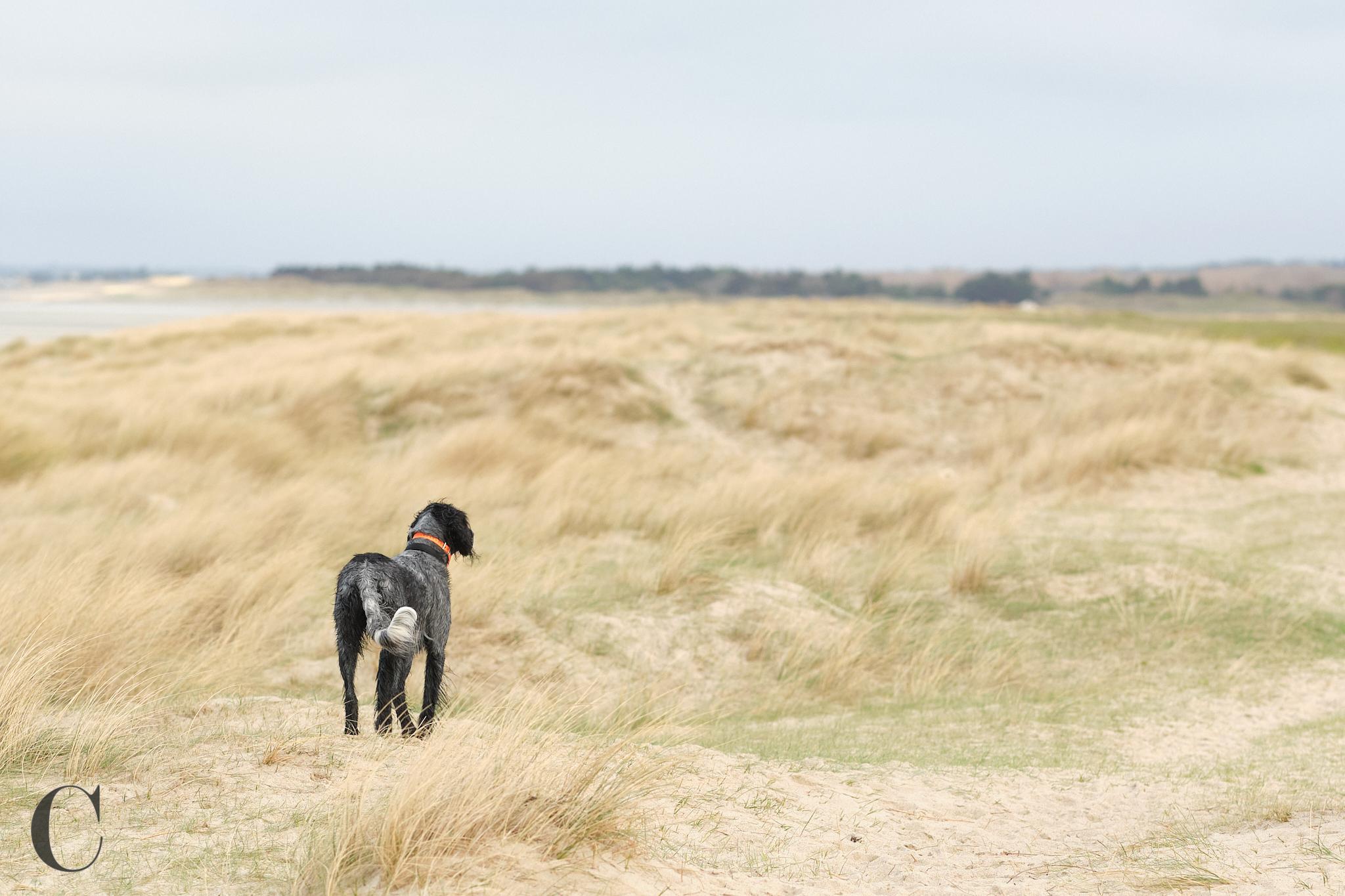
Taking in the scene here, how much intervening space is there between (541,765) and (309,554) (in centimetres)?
467

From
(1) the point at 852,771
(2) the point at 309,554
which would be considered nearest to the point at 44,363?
(2) the point at 309,554

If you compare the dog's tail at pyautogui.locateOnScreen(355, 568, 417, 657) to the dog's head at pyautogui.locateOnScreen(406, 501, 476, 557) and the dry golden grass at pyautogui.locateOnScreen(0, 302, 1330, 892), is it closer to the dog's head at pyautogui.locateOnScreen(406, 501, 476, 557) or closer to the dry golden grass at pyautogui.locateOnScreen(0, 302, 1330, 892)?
the dry golden grass at pyautogui.locateOnScreen(0, 302, 1330, 892)

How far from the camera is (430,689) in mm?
3660

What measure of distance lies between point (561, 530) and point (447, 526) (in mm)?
4883

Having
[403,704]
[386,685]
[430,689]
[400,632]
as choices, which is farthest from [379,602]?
[403,704]

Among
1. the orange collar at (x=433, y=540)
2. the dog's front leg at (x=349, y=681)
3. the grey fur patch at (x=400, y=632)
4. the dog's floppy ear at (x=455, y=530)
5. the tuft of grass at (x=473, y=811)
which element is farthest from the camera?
the dog's floppy ear at (x=455, y=530)

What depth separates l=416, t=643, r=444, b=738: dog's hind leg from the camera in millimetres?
3633

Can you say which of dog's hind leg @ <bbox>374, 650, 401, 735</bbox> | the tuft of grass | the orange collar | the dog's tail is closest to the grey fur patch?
the dog's tail

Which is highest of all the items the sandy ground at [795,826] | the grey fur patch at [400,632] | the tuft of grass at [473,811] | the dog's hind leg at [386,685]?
the grey fur patch at [400,632]

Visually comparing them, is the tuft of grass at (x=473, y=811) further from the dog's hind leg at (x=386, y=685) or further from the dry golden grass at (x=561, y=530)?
the dog's hind leg at (x=386, y=685)

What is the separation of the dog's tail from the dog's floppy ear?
2.02 feet

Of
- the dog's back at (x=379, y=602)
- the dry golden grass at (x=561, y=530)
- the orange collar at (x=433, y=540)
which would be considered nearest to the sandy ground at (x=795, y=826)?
the dry golden grass at (x=561, y=530)

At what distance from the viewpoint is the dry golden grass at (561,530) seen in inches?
137

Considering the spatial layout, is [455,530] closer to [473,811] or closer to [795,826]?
[473,811]
